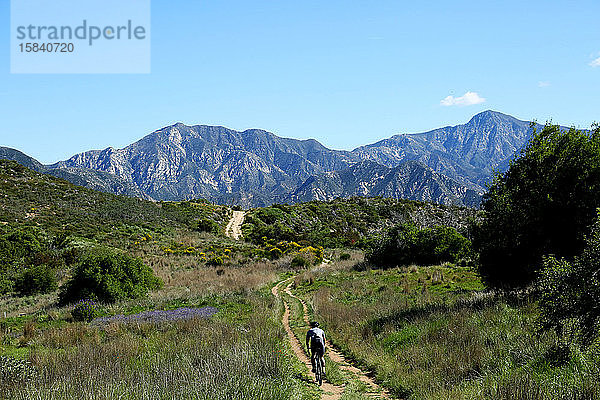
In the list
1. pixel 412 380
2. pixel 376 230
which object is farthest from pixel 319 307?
pixel 376 230

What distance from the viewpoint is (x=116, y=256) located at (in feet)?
75.4

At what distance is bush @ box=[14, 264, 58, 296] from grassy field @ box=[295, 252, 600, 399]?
776 inches

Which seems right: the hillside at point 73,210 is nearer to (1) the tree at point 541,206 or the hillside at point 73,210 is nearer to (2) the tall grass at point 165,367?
(2) the tall grass at point 165,367

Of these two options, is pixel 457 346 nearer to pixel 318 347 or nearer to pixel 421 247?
pixel 318 347

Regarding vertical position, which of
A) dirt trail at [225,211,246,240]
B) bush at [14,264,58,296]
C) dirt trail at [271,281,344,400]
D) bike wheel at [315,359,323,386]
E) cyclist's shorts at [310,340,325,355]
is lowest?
dirt trail at [225,211,246,240]

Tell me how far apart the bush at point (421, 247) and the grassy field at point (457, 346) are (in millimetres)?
12633

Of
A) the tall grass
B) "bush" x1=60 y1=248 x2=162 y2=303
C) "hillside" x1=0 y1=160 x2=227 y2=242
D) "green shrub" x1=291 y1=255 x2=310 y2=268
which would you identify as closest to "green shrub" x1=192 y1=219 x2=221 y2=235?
"hillside" x1=0 y1=160 x2=227 y2=242

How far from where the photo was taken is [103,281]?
2120 cm

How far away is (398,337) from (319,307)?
277 inches

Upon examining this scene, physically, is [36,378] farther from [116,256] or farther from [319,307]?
[116,256]

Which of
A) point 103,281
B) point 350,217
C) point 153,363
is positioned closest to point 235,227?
point 350,217

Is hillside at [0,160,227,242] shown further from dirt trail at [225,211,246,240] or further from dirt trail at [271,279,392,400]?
dirt trail at [271,279,392,400]

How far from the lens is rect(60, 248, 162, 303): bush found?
20.9 metres

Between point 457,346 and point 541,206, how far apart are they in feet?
25.6
